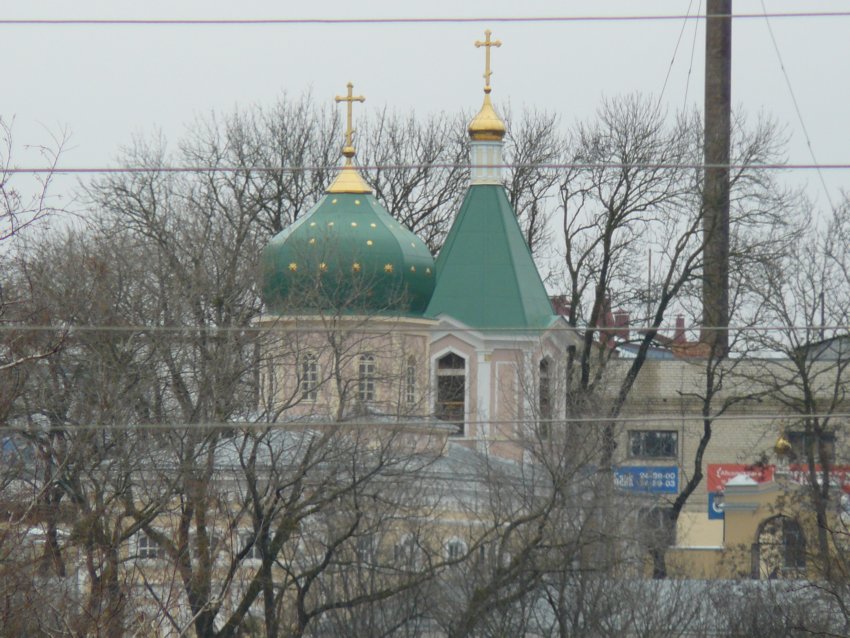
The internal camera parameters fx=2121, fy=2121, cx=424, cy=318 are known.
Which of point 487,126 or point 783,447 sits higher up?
point 487,126

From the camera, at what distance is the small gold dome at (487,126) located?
142 feet

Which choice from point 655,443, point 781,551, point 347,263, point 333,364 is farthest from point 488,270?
point 333,364

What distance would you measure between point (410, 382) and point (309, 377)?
109 inches

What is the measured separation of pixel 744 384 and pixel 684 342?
4.99ft

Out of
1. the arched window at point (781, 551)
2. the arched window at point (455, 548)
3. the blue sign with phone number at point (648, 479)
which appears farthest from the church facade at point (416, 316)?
the arched window at point (781, 551)

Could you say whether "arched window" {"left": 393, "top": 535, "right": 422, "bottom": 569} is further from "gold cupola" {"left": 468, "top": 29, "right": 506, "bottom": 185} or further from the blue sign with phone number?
"gold cupola" {"left": 468, "top": 29, "right": 506, "bottom": 185}

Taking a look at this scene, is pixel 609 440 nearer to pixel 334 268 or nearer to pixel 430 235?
pixel 334 268

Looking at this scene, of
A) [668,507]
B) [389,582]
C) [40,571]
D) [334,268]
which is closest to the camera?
[40,571]

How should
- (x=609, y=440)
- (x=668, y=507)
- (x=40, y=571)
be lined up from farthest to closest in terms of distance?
(x=668, y=507), (x=609, y=440), (x=40, y=571)

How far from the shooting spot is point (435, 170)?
48.4 m

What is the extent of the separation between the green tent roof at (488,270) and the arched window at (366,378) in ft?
28.8

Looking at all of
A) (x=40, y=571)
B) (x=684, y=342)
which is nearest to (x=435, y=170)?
(x=684, y=342)

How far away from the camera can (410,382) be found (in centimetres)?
3466

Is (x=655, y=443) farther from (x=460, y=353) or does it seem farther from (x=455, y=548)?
(x=455, y=548)
